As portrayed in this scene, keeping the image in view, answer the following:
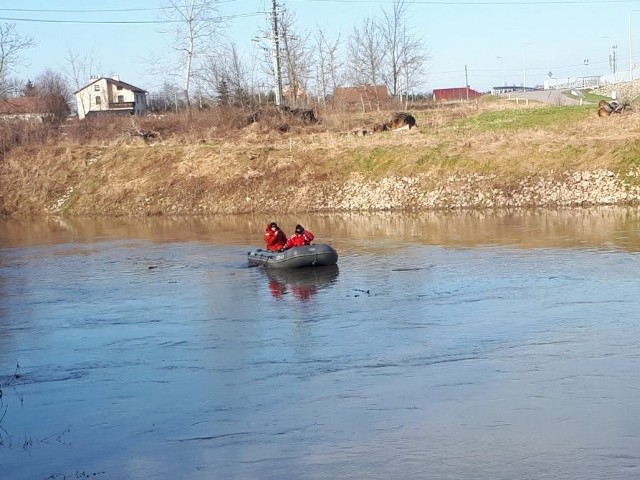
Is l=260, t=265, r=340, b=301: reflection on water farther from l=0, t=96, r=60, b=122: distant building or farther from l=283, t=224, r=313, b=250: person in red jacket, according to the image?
l=0, t=96, r=60, b=122: distant building

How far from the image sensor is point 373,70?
208 ft

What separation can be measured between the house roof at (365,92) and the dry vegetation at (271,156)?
10.2 metres

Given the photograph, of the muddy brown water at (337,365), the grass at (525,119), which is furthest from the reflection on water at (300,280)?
the grass at (525,119)

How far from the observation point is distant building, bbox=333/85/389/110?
201ft

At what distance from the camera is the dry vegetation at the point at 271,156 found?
3875 cm

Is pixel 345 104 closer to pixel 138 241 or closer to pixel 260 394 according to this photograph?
pixel 138 241

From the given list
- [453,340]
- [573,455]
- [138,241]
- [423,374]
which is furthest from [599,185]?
[573,455]

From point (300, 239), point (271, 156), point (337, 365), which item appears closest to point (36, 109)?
point (271, 156)

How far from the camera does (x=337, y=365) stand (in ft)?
46.6

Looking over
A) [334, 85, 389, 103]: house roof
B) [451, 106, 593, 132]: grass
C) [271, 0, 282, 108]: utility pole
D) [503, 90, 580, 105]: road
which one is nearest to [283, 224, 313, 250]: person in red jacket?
[451, 106, 593, 132]: grass

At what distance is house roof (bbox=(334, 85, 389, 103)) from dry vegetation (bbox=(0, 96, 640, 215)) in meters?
10.2

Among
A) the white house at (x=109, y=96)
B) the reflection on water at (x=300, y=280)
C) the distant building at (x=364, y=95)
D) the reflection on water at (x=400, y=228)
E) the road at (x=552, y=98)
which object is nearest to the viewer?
the reflection on water at (x=300, y=280)

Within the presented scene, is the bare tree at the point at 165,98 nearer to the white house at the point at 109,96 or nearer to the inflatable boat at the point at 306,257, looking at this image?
the white house at the point at 109,96

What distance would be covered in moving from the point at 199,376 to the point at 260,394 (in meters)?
1.62
